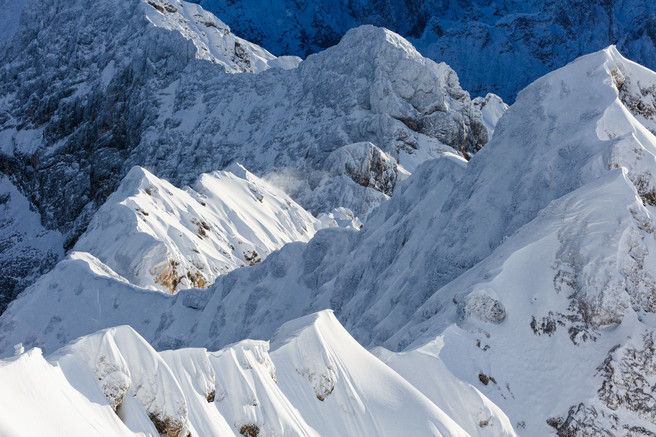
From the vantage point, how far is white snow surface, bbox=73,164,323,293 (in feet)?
187

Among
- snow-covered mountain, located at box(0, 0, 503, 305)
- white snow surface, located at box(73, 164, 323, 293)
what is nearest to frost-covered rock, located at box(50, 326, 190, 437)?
white snow surface, located at box(73, 164, 323, 293)

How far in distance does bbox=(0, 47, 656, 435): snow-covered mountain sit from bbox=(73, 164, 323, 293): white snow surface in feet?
32.2

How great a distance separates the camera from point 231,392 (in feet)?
63.0

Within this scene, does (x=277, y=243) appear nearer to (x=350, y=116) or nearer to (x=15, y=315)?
(x=15, y=315)

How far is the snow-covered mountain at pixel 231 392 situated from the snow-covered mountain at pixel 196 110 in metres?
65.4

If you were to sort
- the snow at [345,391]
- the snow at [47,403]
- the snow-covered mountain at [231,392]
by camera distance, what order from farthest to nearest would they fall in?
the snow at [345,391], the snow-covered mountain at [231,392], the snow at [47,403]

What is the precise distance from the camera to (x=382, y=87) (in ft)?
339

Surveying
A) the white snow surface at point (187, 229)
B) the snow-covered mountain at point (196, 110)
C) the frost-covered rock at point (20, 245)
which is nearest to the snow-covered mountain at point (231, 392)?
the white snow surface at point (187, 229)

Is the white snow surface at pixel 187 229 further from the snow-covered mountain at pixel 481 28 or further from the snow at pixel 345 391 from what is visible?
the snow-covered mountain at pixel 481 28

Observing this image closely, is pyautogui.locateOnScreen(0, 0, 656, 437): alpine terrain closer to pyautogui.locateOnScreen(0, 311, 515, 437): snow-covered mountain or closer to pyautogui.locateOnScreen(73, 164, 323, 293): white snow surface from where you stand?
pyautogui.locateOnScreen(0, 311, 515, 437): snow-covered mountain

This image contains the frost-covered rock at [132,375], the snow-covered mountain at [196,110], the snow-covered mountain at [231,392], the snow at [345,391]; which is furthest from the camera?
the snow-covered mountain at [196,110]

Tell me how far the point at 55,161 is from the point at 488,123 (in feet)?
215

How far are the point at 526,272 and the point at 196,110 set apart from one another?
100702 mm

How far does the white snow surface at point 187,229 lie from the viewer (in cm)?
5694
